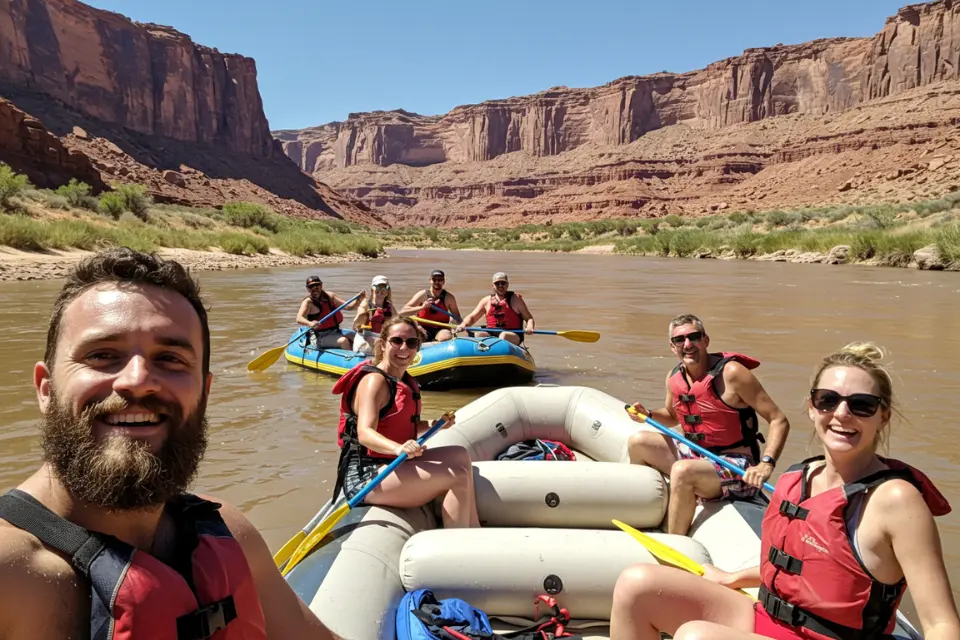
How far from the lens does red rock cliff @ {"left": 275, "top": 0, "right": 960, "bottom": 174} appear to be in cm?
7156

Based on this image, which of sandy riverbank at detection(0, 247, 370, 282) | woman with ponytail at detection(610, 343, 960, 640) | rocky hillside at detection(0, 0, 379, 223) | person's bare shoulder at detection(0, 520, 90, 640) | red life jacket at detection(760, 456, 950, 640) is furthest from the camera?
rocky hillside at detection(0, 0, 379, 223)

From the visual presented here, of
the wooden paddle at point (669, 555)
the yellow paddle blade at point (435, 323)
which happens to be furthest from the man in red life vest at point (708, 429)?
the yellow paddle blade at point (435, 323)

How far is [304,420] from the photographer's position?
6164 mm

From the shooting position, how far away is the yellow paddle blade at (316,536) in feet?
8.94

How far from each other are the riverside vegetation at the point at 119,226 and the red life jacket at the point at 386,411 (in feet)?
43.4

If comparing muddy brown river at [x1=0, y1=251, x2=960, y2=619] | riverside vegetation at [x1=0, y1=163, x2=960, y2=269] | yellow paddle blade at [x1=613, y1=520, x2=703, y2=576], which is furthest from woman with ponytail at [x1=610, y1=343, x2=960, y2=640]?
riverside vegetation at [x1=0, y1=163, x2=960, y2=269]

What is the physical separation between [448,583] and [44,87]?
71.5m

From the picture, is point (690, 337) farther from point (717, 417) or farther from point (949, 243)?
point (949, 243)

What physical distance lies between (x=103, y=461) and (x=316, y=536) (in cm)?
194

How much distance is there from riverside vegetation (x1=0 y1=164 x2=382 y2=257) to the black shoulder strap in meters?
15.3

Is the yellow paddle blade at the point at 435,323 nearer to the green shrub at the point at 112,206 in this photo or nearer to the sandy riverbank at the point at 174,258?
the sandy riverbank at the point at 174,258

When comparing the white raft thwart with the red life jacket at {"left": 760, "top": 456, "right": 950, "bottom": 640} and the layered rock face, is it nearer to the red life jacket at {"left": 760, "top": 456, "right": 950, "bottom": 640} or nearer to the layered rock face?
the red life jacket at {"left": 760, "top": 456, "right": 950, "bottom": 640}

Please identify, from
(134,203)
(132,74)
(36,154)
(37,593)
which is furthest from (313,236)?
(132,74)

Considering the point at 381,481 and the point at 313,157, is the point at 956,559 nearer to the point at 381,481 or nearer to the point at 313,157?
the point at 381,481
